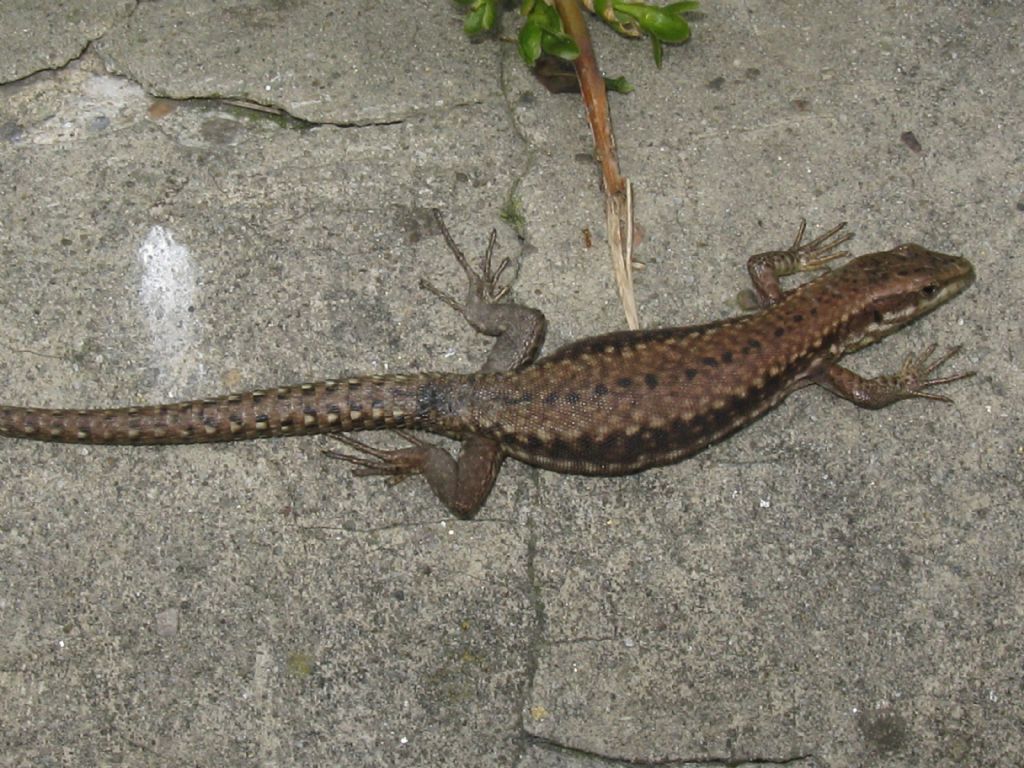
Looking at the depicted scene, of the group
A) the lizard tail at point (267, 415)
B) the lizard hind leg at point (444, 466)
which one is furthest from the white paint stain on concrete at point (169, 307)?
the lizard hind leg at point (444, 466)

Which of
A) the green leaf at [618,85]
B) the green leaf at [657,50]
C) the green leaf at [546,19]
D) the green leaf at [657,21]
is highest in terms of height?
the green leaf at [657,21]

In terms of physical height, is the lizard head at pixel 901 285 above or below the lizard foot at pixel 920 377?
above

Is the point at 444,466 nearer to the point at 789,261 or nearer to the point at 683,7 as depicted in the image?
the point at 789,261

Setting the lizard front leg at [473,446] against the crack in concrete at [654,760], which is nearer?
the crack in concrete at [654,760]

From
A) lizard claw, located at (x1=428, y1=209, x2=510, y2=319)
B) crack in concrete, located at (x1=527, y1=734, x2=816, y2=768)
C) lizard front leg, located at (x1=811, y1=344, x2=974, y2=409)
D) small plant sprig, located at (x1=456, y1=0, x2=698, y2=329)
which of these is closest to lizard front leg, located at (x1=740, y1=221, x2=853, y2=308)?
lizard front leg, located at (x1=811, y1=344, x2=974, y2=409)

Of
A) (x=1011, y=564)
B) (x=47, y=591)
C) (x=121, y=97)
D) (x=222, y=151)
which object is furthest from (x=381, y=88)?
(x=1011, y=564)

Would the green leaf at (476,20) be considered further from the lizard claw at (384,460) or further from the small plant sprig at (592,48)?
the lizard claw at (384,460)

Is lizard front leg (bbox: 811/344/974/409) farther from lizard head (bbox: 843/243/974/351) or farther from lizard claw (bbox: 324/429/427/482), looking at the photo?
lizard claw (bbox: 324/429/427/482)

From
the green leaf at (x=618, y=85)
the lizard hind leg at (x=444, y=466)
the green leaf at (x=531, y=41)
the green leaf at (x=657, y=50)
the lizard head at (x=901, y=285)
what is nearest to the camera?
the lizard hind leg at (x=444, y=466)
